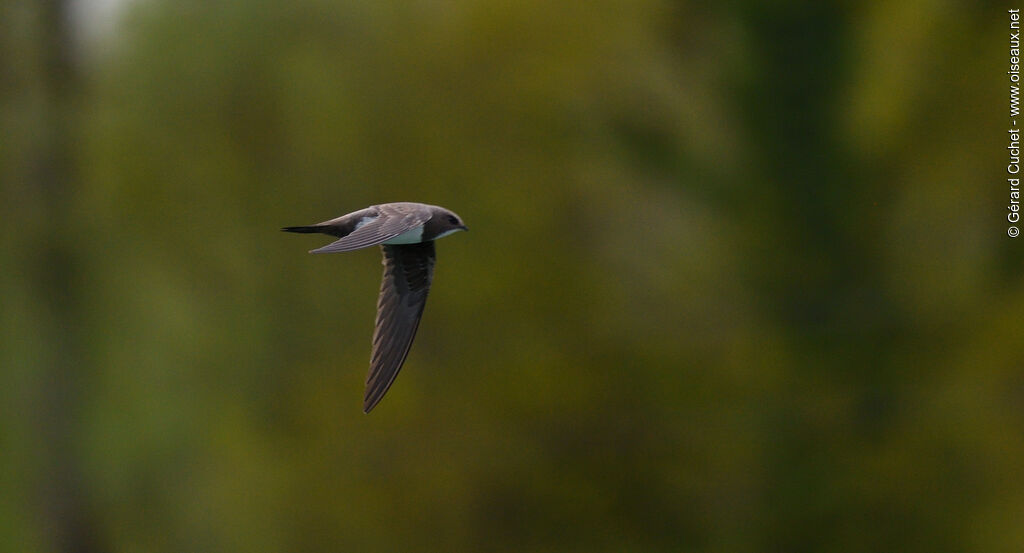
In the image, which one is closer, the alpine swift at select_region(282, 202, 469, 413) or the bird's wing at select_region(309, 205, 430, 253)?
the bird's wing at select_region(309, 205, 430, 253)

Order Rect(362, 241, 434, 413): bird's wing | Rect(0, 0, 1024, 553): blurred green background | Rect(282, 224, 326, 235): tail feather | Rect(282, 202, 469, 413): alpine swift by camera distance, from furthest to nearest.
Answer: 1. Rect(0, 0, 1024, 553): blurred green background
2. Rect(362, 241, 434, 413): bird's wing
3. Rect(282, 202, 469, 413): alpine swift
4. Rect(282, 224, 326, 235): tail feather

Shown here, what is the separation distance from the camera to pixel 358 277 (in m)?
5.77

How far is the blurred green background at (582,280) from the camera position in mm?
5535

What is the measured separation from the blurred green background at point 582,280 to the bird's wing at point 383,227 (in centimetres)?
213

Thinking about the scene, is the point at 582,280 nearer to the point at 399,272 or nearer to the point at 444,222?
the point at 399,272

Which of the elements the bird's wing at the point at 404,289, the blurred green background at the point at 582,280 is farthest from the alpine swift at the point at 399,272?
the blurred green background at the point at 582,280

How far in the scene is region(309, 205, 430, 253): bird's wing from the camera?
280 centimetres

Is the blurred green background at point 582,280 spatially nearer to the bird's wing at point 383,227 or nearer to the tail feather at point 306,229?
the bird's wing at point 383,227

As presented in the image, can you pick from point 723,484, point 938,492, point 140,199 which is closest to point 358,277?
point 140,199

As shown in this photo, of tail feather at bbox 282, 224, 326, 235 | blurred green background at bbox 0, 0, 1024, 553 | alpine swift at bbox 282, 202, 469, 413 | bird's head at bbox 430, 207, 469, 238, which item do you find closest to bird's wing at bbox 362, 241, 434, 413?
alpine swift at bbox 282, 202, 469, 413

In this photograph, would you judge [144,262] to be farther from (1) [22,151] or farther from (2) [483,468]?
(2) [483,468]

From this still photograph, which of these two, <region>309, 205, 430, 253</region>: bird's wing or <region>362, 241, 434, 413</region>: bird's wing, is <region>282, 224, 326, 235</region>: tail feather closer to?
<region>309, 205, 430, 253</region>: bird's wing

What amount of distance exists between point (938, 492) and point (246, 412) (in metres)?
3.42

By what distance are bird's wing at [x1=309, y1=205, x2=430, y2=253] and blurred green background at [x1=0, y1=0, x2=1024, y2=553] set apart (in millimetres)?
2135
